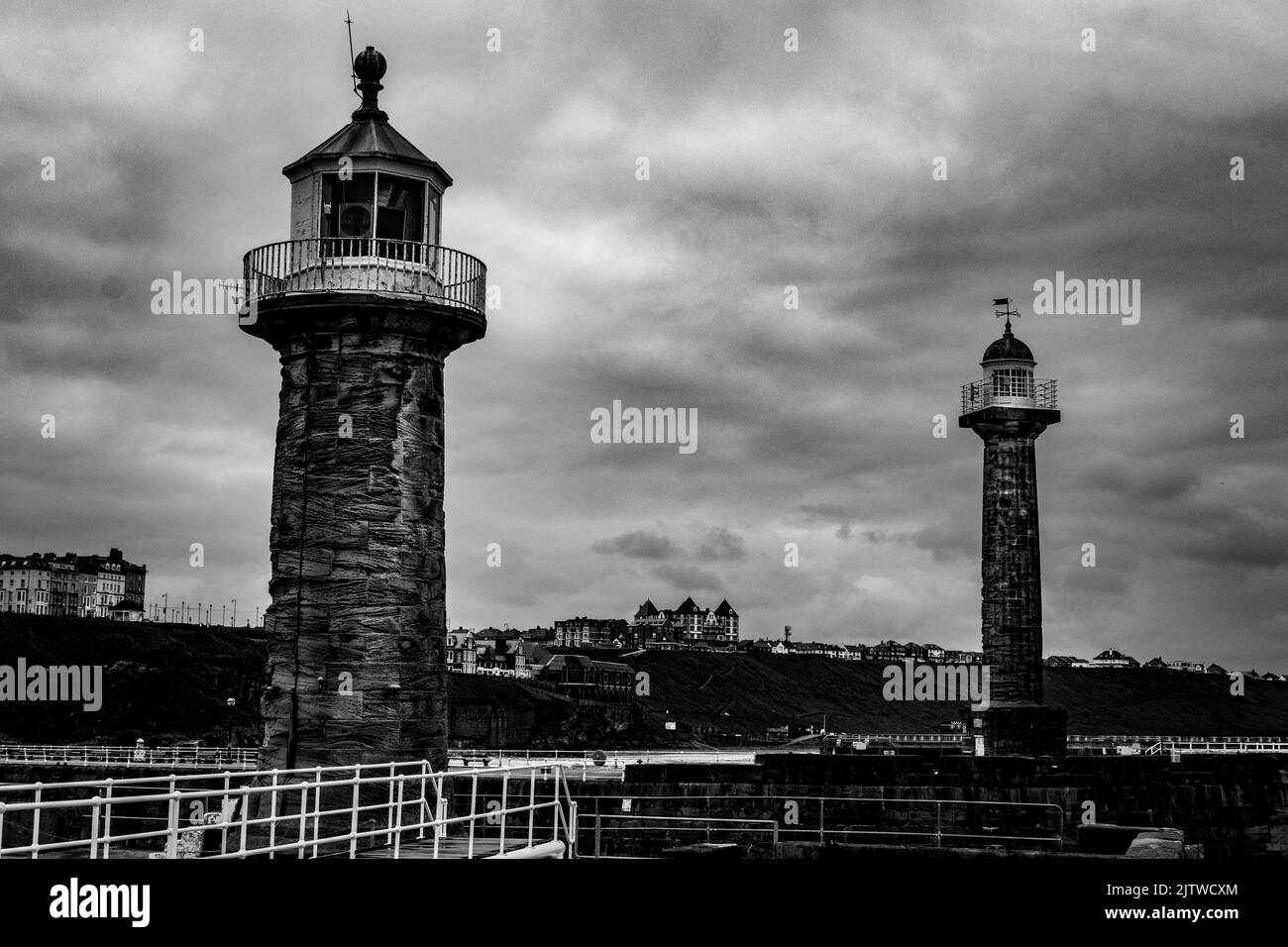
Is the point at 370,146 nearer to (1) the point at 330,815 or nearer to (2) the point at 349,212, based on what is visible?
(2) the point at 349,212

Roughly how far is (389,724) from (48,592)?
182011mm

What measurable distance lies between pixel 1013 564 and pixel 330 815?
2694cm

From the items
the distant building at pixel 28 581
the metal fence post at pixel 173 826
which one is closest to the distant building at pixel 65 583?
the distant building at pixel 28 581

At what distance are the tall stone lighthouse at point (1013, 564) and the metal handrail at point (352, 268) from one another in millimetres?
24711

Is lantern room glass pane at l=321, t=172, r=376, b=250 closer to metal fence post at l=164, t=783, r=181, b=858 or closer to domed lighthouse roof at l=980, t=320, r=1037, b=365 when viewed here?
metal fence post at l=164, t=783, r=181, b=858

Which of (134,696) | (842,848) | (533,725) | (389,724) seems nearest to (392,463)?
(389,724)

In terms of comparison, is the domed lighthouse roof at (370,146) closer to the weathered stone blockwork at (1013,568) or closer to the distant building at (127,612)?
Answer: the weathered stone blockwork at (1013,568)

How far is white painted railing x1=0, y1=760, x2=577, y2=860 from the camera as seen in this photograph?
9859 mm

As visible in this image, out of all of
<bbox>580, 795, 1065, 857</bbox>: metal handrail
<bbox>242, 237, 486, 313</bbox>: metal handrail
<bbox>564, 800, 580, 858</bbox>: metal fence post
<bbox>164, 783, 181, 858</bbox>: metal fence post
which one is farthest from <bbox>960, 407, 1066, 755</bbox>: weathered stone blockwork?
<bbox>164, 783, 181, 858</bbox>: metal fence post

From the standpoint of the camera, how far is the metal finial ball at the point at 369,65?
19.5 metres

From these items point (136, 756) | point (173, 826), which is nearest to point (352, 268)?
point (173, 826)

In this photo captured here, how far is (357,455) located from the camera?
18.2 m

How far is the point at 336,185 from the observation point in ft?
60.6
